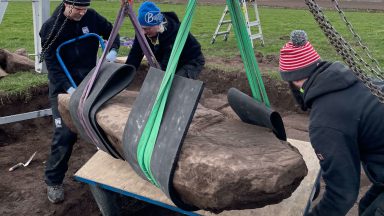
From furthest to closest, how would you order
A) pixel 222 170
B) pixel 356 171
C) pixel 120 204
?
1. pixel 120 204
2. pixel 356 171
3. pixel 222 170

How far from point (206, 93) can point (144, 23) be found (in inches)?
126

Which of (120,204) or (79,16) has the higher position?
(79,16)

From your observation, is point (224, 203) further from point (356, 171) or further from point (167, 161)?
point (356, 171)

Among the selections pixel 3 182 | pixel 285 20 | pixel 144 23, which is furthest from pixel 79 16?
pixel 285 20

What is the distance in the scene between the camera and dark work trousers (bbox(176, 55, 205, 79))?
147 inches

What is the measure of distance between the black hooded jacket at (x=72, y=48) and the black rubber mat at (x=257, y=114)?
1.77 meters

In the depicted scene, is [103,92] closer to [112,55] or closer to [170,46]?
[170,46]

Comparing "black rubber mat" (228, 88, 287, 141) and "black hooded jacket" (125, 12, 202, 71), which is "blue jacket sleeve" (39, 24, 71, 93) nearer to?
"black hooded jacket" (125, 12, 202, 71)

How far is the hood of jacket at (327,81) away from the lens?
7.49 ft

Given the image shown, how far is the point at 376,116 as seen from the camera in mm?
2270

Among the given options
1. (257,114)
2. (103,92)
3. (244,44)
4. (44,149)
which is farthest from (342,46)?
(44,149)

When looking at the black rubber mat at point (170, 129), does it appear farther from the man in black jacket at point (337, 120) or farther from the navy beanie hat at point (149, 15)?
the navy beanie hat at point (149, 15)

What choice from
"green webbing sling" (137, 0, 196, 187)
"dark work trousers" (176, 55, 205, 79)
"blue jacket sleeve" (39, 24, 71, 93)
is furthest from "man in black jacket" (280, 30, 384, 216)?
"blue jacket sleeve" (39, 24, 71, 93)

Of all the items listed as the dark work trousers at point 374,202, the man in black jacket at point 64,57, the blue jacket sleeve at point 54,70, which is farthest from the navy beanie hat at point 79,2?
the dark work trousers at point 374,202
